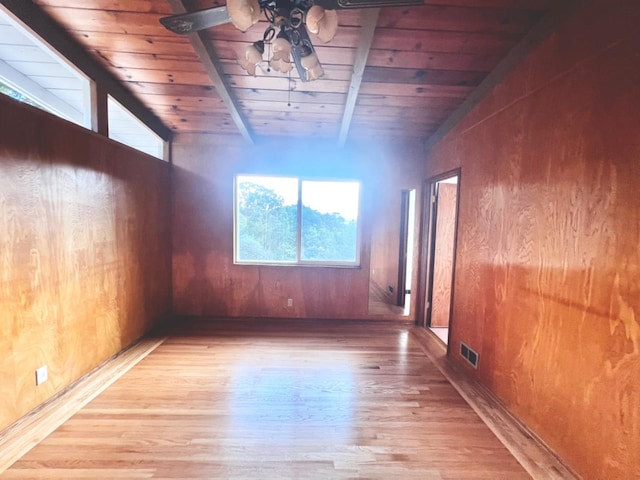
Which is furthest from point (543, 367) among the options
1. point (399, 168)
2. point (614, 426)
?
point (399, 168)

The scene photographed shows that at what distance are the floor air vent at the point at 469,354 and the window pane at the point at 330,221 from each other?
173 cm

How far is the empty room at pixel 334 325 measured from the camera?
155cm

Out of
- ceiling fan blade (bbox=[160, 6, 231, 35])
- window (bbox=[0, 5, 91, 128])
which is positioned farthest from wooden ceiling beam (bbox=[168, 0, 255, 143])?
window (bbox=[0, 5, 91, 128])

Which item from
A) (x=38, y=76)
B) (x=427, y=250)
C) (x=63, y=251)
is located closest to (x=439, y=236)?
(x=427, y=250)

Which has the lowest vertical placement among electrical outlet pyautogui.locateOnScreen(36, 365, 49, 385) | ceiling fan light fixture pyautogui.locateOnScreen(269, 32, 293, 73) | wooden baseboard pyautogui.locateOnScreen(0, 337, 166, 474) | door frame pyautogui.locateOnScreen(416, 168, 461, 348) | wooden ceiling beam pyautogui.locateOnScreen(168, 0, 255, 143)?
wooden baseboard pyautogui.locateOnScreen(0, 337, 166, 474)

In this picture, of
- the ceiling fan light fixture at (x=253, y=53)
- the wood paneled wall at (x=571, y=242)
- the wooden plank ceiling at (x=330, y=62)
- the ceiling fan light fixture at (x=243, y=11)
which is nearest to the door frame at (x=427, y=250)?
the wooden plank ceiling at (x=330, y=62)

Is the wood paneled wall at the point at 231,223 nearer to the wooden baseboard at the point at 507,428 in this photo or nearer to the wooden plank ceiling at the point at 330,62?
the wooden plank ceiling at the point at 330,62

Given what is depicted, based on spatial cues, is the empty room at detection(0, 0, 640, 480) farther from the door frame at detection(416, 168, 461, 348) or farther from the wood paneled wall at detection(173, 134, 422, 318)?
the wood paneled wall at detection(173, 134, 422, 318)

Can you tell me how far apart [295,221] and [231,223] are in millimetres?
882

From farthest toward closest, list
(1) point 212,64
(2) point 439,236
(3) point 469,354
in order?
(2) point 439,236 < (3) point 469,354 < (1) point 212,64

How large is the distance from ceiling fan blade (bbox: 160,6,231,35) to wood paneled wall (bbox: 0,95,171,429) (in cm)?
121

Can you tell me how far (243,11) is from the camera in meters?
1.32

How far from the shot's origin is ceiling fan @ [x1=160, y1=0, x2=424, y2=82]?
1.36 m

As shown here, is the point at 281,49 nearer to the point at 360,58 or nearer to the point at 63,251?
the point at 360,58
